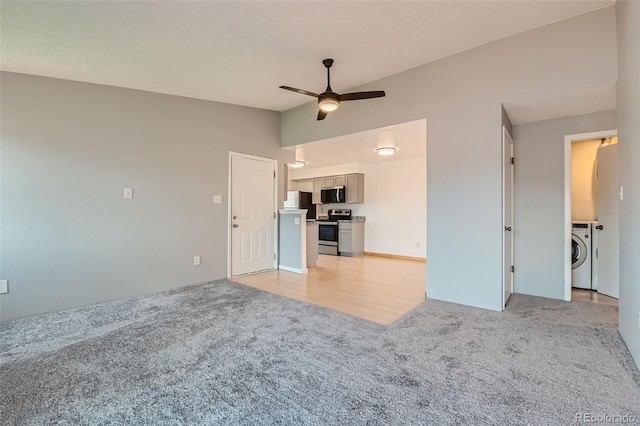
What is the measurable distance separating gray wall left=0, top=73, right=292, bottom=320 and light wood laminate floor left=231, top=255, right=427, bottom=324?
3.45 feet

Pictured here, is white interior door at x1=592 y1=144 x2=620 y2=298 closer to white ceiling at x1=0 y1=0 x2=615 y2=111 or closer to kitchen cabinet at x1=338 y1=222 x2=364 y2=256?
white ceiling at x1=0 y1=0 x2=615 y2=111

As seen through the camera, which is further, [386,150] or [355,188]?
[355,188]

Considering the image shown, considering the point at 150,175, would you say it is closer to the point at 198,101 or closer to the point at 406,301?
the point at 198,101

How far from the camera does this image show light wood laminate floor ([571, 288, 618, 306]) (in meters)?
3.34

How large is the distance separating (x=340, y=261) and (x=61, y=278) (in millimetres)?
4599

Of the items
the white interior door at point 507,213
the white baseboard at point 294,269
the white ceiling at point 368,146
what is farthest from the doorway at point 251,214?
the white interior door at point 507,213

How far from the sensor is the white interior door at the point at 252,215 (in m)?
4.63

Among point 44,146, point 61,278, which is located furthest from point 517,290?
point 44,146

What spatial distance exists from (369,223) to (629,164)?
17.1 feet

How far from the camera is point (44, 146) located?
2998 mm

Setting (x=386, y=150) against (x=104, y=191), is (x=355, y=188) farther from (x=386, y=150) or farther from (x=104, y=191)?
(x=104, y=191)

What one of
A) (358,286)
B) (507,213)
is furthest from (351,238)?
(507,213)

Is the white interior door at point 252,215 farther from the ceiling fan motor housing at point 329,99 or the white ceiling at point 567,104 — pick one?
the white ceiling at point 567,104

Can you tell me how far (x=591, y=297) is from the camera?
351 cm
